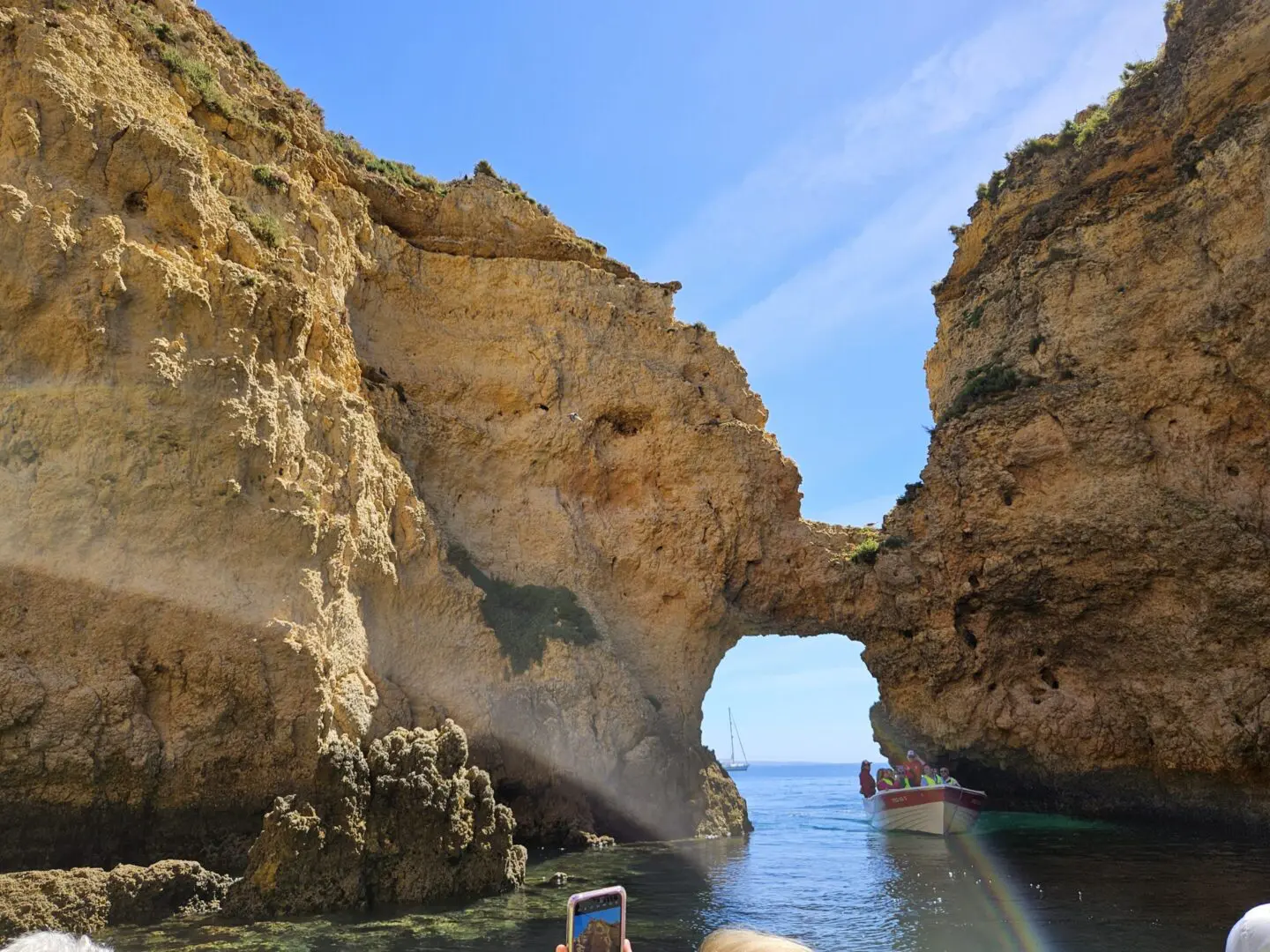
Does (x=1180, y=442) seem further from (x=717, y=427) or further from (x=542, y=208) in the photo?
(x=542, y=208)

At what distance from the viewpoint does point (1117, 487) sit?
821 inches

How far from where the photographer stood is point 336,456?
17.3 metres

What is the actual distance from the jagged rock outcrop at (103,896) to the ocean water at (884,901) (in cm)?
45

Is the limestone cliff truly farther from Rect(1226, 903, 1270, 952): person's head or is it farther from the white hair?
Rect(1226, 903, 1270, 952): person's head

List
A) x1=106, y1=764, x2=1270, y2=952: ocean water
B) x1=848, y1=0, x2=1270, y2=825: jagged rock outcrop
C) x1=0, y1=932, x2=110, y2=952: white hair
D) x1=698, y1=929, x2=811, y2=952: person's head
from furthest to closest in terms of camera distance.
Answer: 1. x1=848, y1=0, x2=1270, y2=825: jagged rock outcrop
2. x1=106, y1=764, x2=1270, y2=952: ocean water
3. x1=0, y1=932, x2=110, y2=952: white hair
4. x1=698, y1=929, x2=811, y2=952: person's head

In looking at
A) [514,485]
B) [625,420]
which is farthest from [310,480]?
[625,420]

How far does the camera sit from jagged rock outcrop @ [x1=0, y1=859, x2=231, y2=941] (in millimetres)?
9961

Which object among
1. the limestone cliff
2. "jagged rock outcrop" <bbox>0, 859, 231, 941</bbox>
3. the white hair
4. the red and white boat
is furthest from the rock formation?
the white hair

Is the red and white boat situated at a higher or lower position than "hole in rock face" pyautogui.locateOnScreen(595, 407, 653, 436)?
lower

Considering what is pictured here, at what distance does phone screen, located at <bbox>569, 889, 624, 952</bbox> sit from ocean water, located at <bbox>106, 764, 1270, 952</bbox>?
24.9 ft

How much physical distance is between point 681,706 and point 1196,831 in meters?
12.6

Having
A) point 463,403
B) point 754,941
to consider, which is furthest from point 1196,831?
point 754,941

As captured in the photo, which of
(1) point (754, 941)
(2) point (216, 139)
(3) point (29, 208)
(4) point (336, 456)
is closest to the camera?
(1) point (754, 941)

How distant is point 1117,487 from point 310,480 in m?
18.9
